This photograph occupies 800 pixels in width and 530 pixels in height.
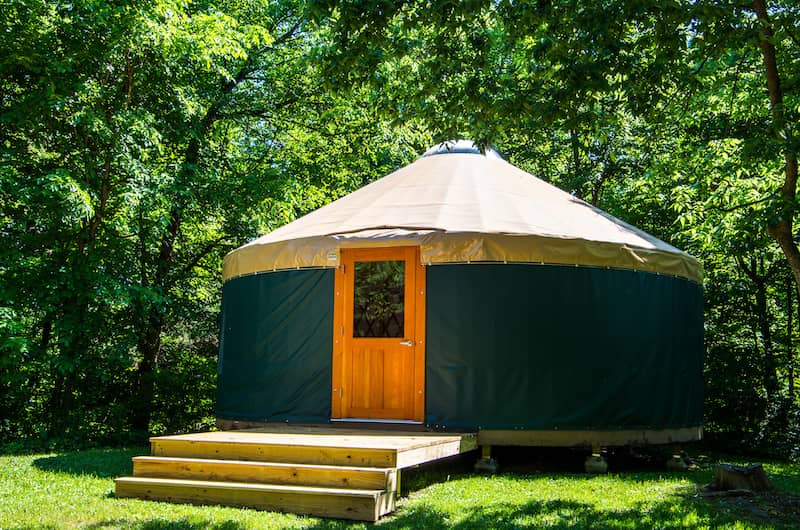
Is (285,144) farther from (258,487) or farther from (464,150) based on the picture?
(258,487)

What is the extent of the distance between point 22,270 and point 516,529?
5772 millimetres

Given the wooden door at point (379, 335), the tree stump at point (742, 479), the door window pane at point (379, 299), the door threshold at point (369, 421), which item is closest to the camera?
the tree stump at point (742, 479)

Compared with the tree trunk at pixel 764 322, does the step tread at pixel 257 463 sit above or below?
below

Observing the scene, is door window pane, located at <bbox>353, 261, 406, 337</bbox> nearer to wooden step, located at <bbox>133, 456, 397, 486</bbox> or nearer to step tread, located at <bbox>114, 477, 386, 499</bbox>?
wooden step, located at <bbox>133, 456, 397, 486</bbox>

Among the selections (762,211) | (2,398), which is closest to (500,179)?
(762,211)

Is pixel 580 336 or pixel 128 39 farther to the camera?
pixel 128 39

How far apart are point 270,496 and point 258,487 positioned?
4.0 inches

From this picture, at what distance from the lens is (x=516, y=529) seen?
12.2 ft

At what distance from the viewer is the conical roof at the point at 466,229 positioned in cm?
571

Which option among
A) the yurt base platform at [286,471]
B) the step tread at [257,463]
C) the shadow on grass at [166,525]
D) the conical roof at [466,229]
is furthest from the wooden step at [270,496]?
the conical roof at [466,229]

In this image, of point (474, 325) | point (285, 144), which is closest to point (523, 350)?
point (474, 325)

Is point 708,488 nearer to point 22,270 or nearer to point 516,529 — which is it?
point 516,529

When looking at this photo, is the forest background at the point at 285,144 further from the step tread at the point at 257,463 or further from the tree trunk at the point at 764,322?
the step tread at the point at 257,463

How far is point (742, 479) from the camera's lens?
15.6 ft
